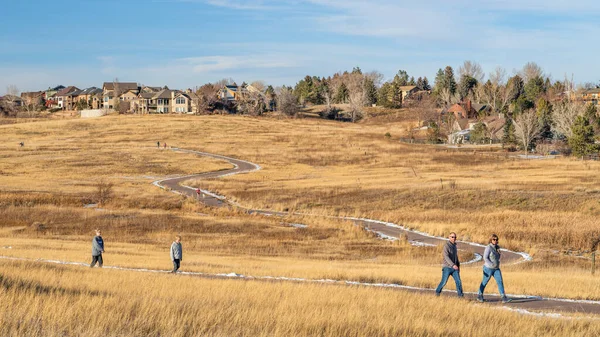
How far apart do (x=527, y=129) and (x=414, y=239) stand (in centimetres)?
7583

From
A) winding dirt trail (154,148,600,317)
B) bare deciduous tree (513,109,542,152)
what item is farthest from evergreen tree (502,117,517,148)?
winding dirt trail (154,148,600,317)

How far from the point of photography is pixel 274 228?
53.1 m

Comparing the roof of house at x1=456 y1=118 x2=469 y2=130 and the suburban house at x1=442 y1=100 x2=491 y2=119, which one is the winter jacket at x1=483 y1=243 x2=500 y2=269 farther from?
the suburban house at x1=442 y1=100 x2=491 y2=119

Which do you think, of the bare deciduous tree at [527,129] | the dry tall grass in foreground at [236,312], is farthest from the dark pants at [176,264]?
the bare deciduous tree at [527,129]

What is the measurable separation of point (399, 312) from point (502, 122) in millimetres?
134217

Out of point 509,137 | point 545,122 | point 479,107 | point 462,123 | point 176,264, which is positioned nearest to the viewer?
point 176,264

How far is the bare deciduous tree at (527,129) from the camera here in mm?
113750

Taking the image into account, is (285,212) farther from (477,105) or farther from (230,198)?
(477,105)

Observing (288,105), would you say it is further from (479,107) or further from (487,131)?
(487,131)

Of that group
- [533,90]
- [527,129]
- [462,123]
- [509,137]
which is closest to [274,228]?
[527,129]

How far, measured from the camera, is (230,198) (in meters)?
74.6

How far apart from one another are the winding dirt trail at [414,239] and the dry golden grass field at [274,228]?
1.14 metres

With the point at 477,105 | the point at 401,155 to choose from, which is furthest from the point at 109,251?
the point at 477,105

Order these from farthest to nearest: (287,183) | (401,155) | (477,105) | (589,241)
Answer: (477,105), (401,155), (287,183), (589,241)
